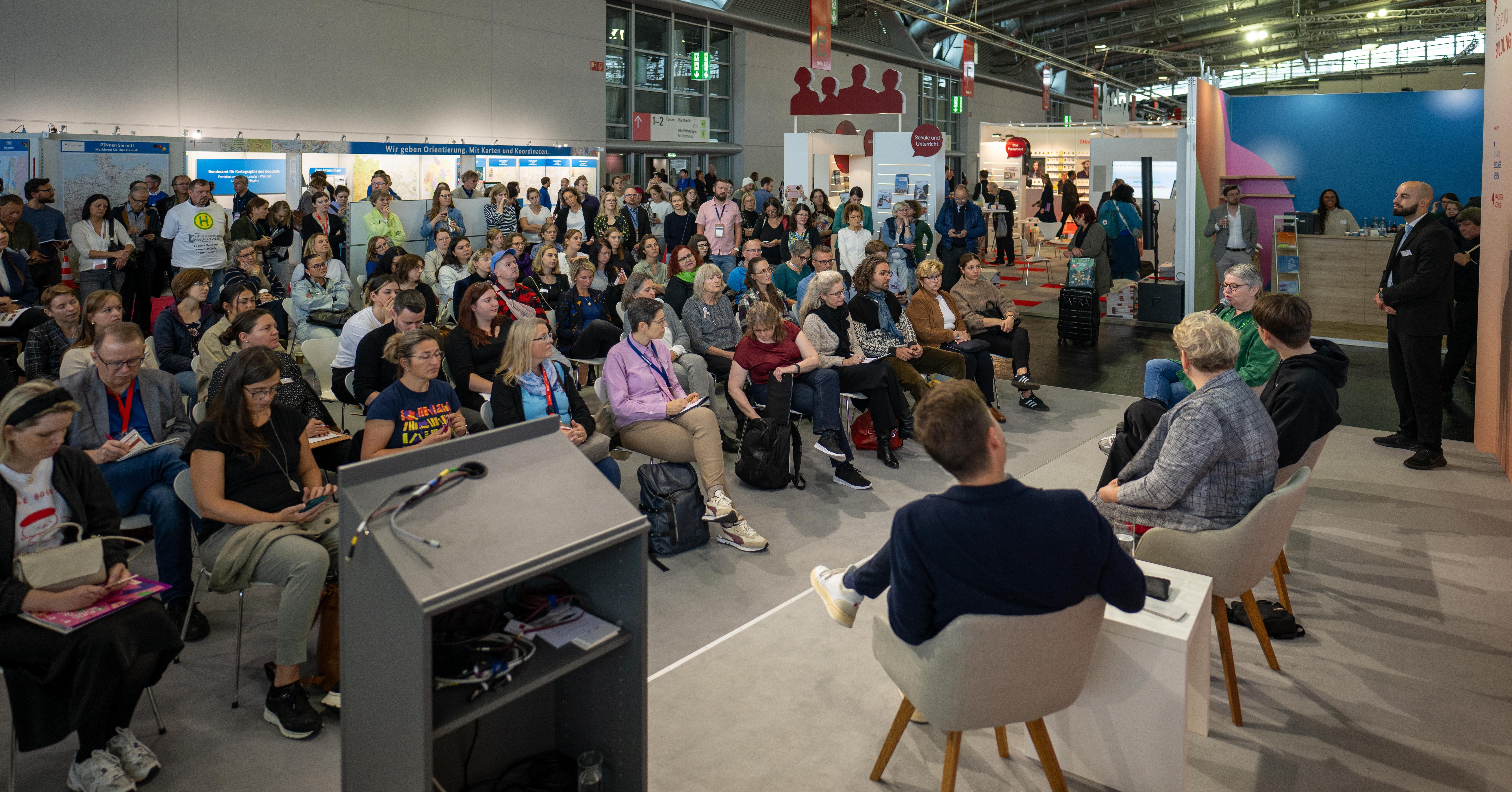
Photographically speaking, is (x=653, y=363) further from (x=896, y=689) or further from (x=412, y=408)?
(x=896, y=689)

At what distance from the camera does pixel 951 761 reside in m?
2.52

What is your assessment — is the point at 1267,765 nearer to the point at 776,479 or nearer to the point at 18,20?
the point at 776,479

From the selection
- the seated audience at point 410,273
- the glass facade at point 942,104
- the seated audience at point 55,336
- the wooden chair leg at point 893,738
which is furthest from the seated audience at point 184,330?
the glass facade at point 942,104

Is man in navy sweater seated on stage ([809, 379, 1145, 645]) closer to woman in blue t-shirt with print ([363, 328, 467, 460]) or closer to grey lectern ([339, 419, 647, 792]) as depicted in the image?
grey lectern ([339, 419, 647, 792])

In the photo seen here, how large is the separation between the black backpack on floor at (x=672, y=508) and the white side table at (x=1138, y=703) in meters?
2.21

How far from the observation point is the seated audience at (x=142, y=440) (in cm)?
367

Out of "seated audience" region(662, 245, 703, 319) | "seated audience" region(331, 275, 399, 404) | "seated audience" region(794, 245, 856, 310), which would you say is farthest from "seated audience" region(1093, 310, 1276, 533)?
"seated audience" region(662, 245, 703, 319)

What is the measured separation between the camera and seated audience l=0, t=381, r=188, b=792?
2.60 metres

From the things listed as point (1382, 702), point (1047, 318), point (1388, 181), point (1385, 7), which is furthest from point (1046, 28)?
point (1382, 702)

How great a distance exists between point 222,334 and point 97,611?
2.55 m

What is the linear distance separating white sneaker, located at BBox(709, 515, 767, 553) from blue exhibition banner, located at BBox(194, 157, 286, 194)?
8848 millimetres

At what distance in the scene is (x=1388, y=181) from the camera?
1443 cm

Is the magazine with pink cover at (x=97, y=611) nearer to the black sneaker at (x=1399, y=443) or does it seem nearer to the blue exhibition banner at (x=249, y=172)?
the black sneaker at (x=1399, y=443)

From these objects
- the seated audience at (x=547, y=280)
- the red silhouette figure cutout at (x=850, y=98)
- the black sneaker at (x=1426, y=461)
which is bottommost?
the black sneaker at (x=1426, y=461)
